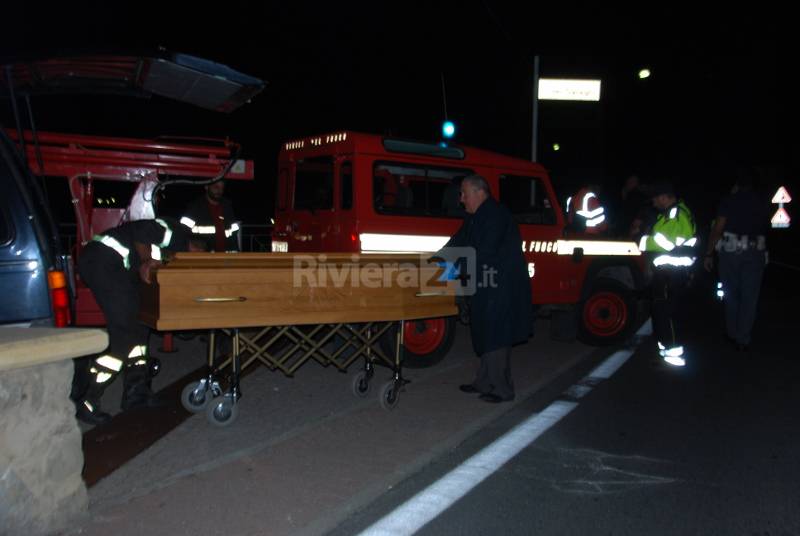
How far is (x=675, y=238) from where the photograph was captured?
7816 millimetres

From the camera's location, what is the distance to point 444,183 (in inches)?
312

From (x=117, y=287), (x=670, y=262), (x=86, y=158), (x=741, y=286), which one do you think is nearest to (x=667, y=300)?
(x=670, y=262)

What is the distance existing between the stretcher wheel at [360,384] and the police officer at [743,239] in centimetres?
436

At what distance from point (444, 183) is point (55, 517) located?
534cm

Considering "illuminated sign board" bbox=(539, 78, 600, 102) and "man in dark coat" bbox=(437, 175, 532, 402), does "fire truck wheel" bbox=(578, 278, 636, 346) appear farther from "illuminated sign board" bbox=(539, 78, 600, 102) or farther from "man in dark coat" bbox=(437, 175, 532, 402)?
"illuminated sign board" bbox=(539, 78, 600, 102)

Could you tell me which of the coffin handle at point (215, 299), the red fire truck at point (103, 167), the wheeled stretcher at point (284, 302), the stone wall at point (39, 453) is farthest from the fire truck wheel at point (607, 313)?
the stone wall at point (39, 453)

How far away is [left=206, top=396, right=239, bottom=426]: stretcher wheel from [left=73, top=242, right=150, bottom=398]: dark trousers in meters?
0.85

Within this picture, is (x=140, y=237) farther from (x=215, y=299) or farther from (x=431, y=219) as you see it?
(x=431, y=219)

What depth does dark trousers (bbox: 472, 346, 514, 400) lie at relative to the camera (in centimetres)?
613

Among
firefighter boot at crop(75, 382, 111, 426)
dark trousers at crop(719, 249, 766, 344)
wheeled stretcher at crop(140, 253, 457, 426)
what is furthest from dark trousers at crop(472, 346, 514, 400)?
dark trousers at crop(719, 249, 766, 344)

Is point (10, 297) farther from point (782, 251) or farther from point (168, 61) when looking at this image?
point (782, 251)

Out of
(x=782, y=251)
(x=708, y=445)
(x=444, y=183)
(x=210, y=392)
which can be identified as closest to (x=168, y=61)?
(x=210, y=392)

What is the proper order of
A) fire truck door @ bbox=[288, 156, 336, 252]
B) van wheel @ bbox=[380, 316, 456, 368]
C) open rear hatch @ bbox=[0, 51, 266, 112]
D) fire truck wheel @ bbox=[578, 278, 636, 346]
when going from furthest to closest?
fire truck wheel @ bbox=[578, 278, 636, 346]
van wheel @ bbox=[380, 316, 456, 368]
fire truck door @ bbox=[288, 156, 336, 252]
open rear hatch @ bbox=[0, 51, 266, 112]

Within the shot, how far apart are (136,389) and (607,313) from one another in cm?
558
